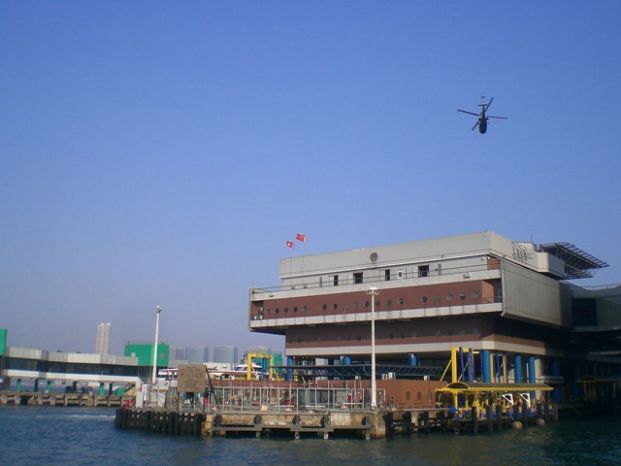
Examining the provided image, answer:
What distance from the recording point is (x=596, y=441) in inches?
2404

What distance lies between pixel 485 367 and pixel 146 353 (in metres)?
89.3

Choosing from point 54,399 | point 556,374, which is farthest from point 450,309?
point 54,399

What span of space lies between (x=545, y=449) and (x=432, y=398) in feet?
61.6

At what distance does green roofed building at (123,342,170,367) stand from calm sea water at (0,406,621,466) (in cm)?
8186

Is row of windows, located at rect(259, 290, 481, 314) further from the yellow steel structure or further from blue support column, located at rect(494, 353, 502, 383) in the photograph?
the yellow steel structure

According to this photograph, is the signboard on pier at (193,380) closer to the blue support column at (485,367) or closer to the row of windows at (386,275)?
the blue support column at (485,367)

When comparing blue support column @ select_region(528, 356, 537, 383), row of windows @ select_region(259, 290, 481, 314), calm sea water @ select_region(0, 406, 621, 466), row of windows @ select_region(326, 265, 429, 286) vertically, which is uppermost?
row of windows @ select_region(326, 265, 429, 286)

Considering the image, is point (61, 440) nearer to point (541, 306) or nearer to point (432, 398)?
point (432, 398)

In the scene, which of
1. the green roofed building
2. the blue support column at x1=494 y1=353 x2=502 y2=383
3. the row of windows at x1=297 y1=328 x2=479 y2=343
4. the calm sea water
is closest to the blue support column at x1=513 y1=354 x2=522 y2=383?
the blue support column at x1=494 y1=353 x2=502 y2=383

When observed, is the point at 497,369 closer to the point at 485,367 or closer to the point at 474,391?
the point at 485,367

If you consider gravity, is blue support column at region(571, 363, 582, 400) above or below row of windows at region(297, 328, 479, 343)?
below

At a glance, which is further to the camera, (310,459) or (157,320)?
(157,320)

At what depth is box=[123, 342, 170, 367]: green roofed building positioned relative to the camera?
492ft

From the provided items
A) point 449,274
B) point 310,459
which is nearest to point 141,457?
point 310,459
